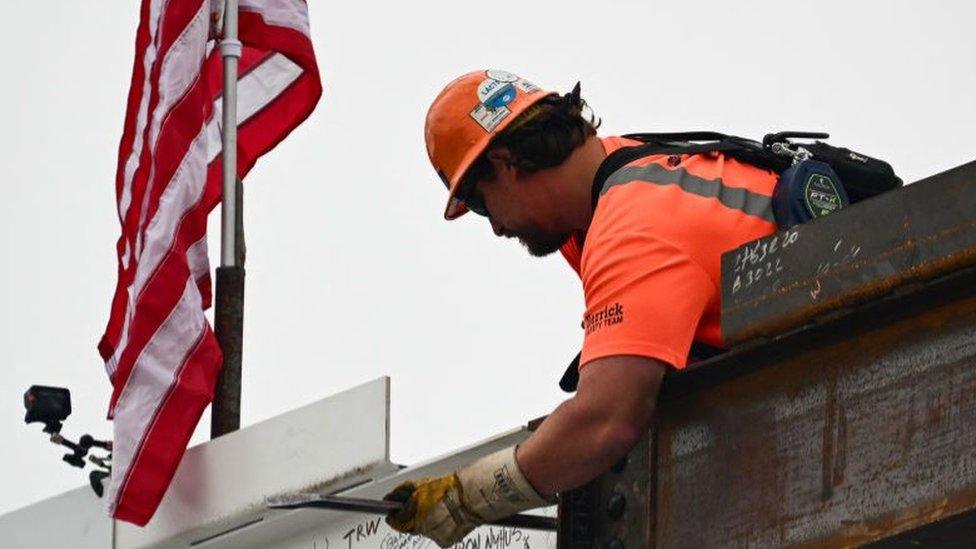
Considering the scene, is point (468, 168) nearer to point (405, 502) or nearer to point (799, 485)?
point (405, 502)

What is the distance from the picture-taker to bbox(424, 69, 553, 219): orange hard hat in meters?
7.80

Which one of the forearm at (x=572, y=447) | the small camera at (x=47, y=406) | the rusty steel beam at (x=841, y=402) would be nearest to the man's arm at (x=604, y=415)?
the forearm at (x=572, y=447)

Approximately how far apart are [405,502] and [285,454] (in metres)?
2.79

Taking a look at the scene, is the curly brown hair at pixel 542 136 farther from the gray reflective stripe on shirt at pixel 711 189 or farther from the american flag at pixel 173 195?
the american flag at pixel 173 195

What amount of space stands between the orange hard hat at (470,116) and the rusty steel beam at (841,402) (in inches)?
48.5

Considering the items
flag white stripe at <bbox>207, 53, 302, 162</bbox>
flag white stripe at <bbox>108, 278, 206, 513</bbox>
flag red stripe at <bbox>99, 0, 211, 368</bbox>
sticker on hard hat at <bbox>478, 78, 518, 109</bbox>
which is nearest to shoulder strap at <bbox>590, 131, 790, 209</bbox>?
sticker on hard hat at <bbox>478, 78, 518, 109</bbox>

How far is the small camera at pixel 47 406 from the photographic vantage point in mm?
12414

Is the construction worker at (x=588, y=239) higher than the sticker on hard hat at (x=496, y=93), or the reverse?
the sticker on hard hat at (x=496, y=93)

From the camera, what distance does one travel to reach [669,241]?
6980 millimetres

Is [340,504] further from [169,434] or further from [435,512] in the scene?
[169,434]

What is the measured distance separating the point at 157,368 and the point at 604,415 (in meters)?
6.19

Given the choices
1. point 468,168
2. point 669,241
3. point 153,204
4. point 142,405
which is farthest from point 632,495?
point 153,204

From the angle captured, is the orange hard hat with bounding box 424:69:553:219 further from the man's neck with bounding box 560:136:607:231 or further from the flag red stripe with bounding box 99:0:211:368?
the flag red stripe with bounding box 99:0:211:368

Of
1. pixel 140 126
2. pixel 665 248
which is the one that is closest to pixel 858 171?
pixel 665 248
